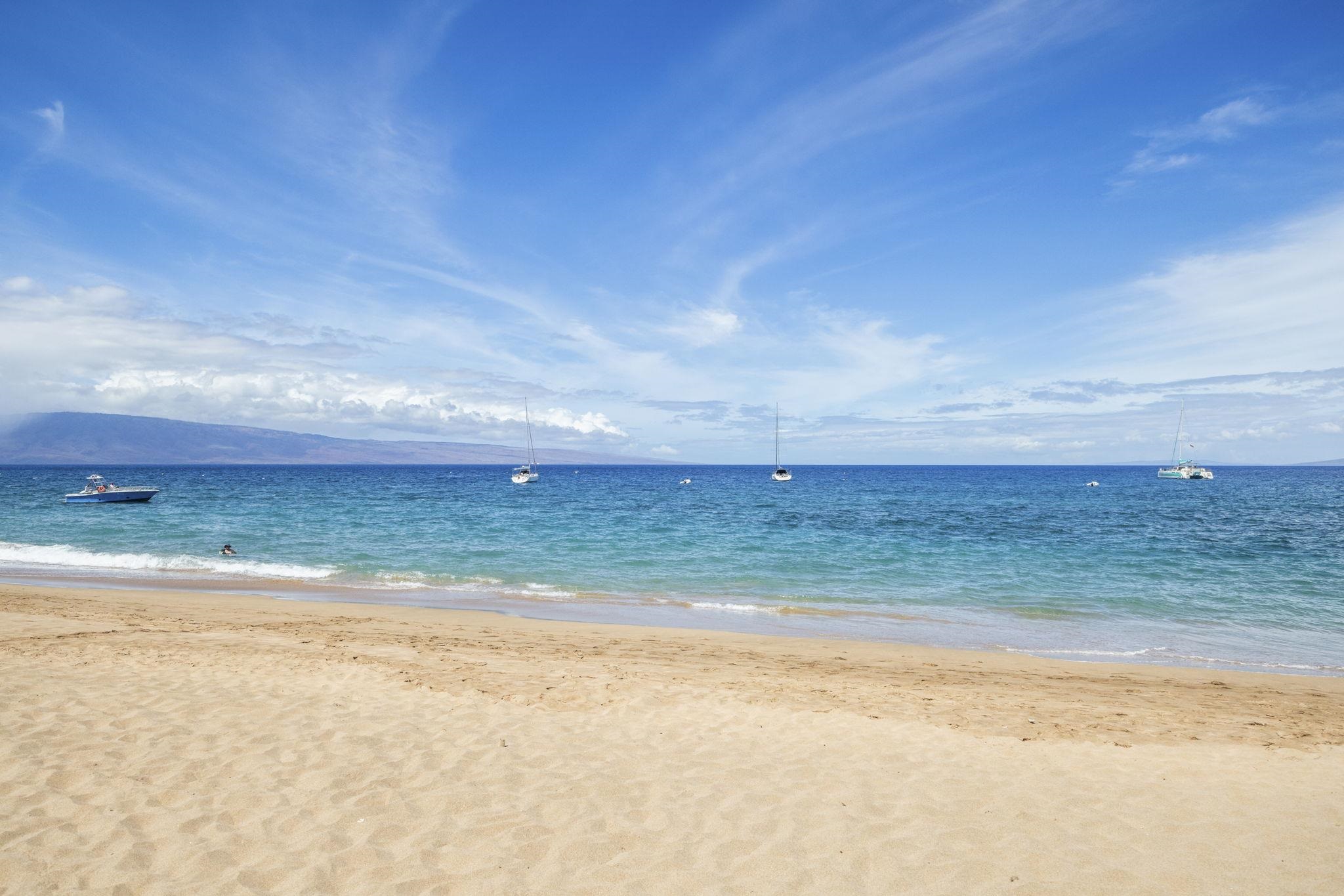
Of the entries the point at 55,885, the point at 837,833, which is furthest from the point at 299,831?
the point at 837,833

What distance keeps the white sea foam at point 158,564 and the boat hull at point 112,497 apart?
25.6 metres

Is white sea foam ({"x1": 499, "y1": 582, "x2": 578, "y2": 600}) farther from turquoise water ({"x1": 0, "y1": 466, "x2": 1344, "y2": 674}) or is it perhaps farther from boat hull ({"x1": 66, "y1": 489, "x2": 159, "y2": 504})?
boat hull ({"x1": 66, "y1": 489, "x2": 159, "y2": 504})

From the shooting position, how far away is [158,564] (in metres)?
25.9

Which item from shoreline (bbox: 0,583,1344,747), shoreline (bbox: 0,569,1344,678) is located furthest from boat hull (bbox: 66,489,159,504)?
shoreline (bbox: 0,583,1344,747)

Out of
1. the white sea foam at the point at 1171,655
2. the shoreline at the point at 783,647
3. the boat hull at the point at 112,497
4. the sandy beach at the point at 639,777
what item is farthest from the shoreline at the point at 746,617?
the boat hull at the point at 112,497

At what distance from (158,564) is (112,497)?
109ft

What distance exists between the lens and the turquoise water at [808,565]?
1730cm

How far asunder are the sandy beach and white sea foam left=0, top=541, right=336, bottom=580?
12.3 m

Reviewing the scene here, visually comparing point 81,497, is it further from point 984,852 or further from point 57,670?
point 984,852

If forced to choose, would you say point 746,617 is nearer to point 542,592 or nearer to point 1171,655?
point 542,592

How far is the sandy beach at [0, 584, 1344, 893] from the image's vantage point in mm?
5441

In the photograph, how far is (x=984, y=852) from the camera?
5855 mm

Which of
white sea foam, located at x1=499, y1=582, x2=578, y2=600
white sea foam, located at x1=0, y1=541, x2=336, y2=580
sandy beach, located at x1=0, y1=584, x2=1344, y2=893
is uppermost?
sandy beach, located at x1=0, y1=584, x2=1344, y2=893

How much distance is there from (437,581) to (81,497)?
45.0 m
